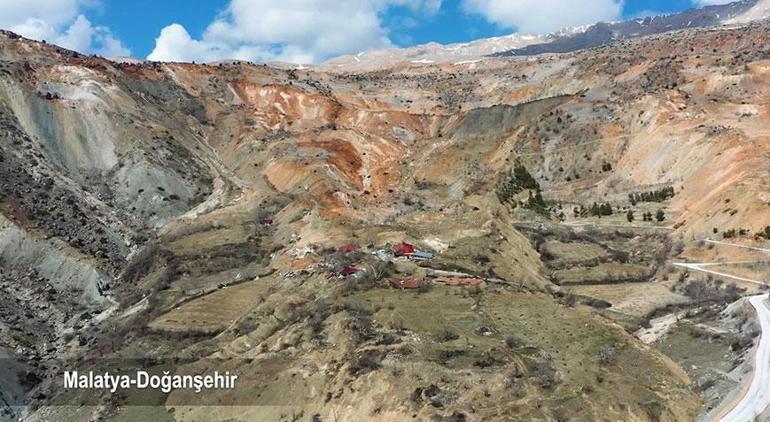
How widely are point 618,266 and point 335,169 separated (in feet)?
114

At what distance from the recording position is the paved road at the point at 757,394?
2445 centimetres

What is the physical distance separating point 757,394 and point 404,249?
24.4 m

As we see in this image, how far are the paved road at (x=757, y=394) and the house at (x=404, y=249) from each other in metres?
21.8

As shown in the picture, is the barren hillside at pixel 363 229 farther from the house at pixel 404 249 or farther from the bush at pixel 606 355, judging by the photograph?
the house at pixel 404 249

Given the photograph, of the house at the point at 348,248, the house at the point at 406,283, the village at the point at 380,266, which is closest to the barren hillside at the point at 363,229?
the house at the point at 406,283

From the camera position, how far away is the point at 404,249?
45.7 metres

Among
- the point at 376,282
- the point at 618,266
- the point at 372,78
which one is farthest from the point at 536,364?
the point at 372,78

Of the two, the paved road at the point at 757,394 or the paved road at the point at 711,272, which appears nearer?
the paved road at the point at 757,394

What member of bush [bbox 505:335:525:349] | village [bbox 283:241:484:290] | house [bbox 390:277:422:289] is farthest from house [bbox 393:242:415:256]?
bush [bbox 505:335:525:349]

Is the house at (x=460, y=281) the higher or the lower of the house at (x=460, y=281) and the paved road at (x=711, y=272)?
the higher

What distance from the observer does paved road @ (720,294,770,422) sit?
24453mm

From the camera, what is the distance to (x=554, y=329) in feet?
108

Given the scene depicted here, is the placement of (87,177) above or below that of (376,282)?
above

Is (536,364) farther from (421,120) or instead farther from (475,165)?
(421,120)
